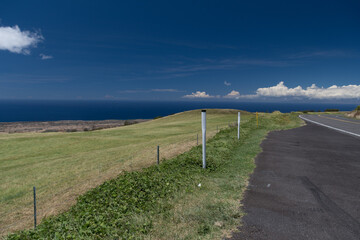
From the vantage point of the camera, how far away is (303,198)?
7172mm

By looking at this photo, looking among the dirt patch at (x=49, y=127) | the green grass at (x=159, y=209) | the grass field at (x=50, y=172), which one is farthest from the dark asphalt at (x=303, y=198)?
the dirt patch at (x=49, y=127)

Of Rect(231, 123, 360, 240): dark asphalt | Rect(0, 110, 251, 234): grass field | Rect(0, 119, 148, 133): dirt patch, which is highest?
Rect(231, 123, 360, 240): dark asphalt

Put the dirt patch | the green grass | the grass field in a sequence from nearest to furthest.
A: the green grass → the grass field → the dirt patch

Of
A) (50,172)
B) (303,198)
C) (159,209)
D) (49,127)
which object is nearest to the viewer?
(159,209)

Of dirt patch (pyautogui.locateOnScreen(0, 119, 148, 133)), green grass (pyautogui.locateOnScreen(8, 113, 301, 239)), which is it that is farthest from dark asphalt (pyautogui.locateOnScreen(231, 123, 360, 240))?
dirt patch (pyautogui.locateOnScreen(0, 119, 148, 133))

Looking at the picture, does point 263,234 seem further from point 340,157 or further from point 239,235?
point 340,157

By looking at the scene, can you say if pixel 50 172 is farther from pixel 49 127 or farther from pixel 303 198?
pixel 49 127

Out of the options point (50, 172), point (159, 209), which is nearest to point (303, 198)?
point (159, 209)

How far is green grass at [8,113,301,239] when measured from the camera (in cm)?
521

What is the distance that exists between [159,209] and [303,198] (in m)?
4.94

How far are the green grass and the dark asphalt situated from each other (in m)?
0.61

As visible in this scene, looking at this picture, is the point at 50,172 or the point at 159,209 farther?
the point at 50,172

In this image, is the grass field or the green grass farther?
the grass field

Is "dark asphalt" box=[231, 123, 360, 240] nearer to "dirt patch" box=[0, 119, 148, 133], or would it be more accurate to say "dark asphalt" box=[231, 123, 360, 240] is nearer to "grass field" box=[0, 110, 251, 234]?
"grass field" box=[0, 110, 251, 234]
